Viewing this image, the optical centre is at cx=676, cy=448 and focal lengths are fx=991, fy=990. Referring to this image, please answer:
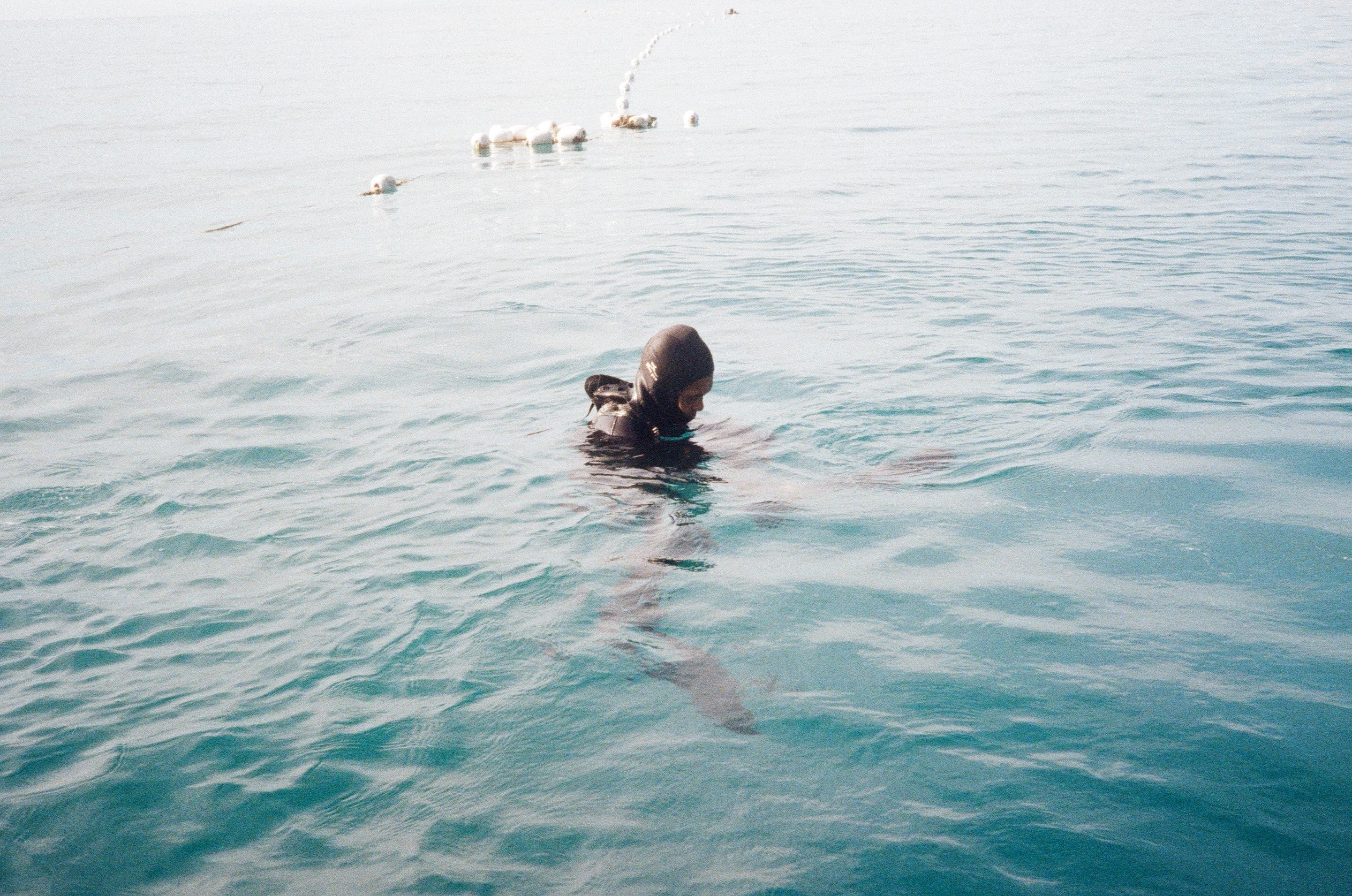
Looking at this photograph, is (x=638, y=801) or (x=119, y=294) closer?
(x=638, y=801)

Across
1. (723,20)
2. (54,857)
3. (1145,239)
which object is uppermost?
(723,20)

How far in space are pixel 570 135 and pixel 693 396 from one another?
17.8 m

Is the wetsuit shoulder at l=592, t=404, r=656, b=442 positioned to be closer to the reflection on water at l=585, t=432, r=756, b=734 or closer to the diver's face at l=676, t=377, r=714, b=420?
the reflection on water at l=585, t=432, r=756, b=734

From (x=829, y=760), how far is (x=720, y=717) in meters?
0.53

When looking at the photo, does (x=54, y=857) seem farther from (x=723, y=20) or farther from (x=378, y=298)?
(x=723, y=20)

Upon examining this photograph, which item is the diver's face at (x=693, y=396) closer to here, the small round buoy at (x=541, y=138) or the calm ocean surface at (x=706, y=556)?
the calm ocean surface at (x=706, y=556)

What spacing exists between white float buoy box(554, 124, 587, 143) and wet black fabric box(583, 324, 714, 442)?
56.1 ft

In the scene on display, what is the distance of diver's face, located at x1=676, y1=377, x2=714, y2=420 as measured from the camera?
6.04m

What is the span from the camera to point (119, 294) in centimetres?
1217

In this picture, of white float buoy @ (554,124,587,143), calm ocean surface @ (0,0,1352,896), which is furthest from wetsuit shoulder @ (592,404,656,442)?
white float buoy @ (554,124,587,143)

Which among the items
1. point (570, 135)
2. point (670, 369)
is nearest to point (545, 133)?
point (570, 135)

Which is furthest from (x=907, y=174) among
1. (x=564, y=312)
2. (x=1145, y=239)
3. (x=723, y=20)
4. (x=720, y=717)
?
(x=723, y=20)

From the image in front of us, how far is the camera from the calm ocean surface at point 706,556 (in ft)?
12.0

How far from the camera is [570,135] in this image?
22.4m
